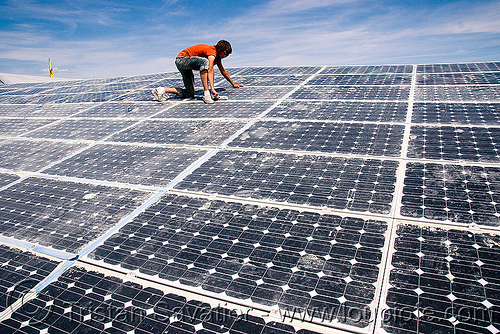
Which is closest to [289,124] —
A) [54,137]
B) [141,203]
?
[141,203]

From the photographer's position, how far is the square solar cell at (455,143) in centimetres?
600

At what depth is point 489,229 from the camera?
4043 millimetres

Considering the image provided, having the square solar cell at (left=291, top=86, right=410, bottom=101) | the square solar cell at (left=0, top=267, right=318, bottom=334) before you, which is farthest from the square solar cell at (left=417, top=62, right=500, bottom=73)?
the square solar cell at (left=0, top=267, right=318, bottom=334)

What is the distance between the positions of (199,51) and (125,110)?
3325mm

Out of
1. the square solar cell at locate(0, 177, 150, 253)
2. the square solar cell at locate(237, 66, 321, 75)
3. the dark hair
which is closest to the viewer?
the square solar cell at locate(0, 177, 150, 253)

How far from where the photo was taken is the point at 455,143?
21.4 feet

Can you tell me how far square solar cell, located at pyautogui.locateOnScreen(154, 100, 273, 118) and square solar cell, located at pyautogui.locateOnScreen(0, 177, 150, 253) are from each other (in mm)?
4643

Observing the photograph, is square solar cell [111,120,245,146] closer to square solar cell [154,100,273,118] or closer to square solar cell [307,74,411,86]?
square solar cell [154,100,273,118]

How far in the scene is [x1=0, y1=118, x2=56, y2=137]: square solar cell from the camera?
10609 mm

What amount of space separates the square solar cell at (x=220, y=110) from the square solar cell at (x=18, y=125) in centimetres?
422

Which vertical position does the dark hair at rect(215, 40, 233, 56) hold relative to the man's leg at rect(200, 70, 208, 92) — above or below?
above

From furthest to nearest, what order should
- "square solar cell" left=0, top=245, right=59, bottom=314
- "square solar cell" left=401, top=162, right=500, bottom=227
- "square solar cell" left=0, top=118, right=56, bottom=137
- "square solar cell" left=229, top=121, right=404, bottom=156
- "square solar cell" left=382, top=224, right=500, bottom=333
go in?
"square solar cell" left=0, top=118, right=56, bottom=137 < "square solar cell" left=229, top=121, right=404, bottom=156 < "square solar cell" left=401, top=162, right=500, bottom=227 < "square solar cell" left=0, top=245, right=59, bottom=314 < "square solar cell" left=382, top=224, right=500, bottom=333

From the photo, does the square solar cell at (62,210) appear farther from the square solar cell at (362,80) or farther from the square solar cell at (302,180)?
the square solar cell at (362,80)

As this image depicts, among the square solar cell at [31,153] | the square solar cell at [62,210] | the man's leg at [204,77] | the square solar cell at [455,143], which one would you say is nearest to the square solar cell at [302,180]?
the square solar cell at [455,143]
